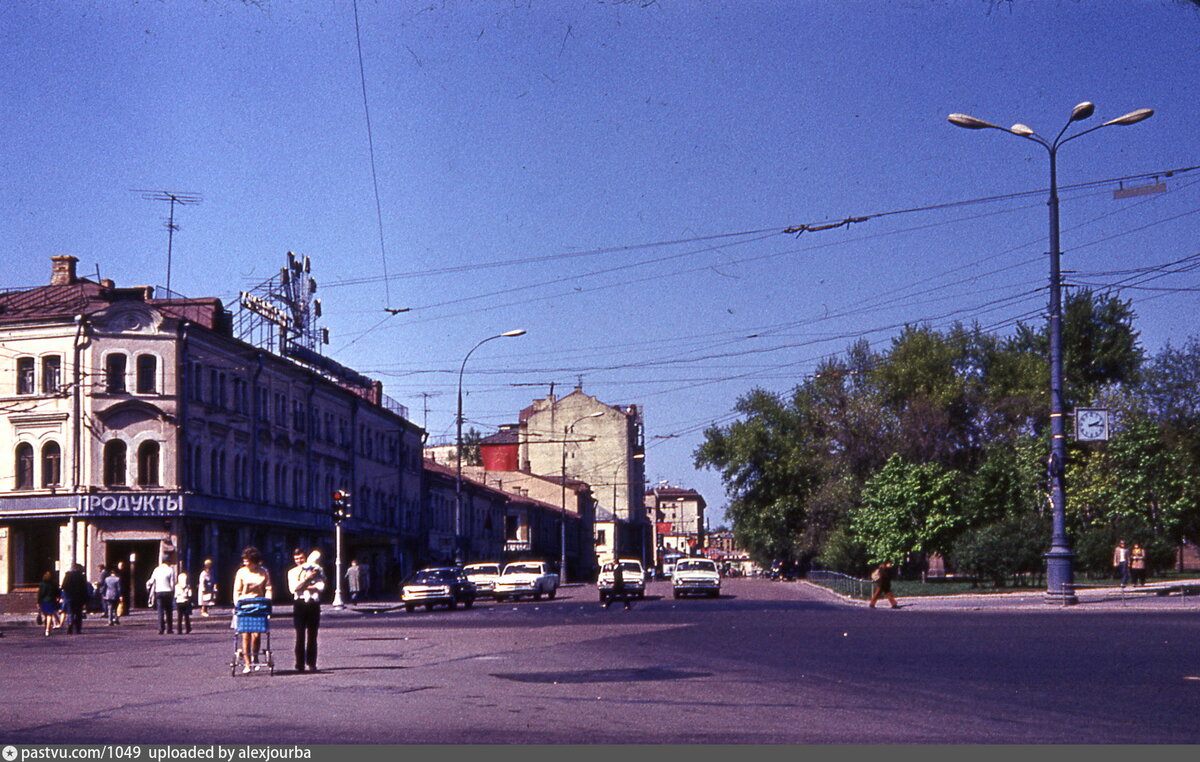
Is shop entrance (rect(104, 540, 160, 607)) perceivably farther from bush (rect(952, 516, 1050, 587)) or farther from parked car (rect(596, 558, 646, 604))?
bush (rect(952, 516, 1050, 587))

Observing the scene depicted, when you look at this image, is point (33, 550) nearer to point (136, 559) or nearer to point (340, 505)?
point (136, 559)

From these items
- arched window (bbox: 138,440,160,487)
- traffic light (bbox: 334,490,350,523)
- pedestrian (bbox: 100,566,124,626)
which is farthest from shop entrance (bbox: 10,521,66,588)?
traffic light (bbox: 334,490,350,523)

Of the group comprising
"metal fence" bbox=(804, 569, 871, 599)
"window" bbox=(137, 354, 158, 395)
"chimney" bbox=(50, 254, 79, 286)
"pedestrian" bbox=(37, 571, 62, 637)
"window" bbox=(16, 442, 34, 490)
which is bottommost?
"metal fence" bbox=(804, 569, 871, 599)

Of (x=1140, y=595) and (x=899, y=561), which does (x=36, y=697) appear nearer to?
(x=1140, y=595)

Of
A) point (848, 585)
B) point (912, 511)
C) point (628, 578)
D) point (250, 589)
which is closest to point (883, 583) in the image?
point (912, 511)

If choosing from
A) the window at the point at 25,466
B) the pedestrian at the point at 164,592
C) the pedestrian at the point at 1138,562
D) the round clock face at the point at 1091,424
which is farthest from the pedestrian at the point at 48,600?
the pedestrian at the point at 1138,562

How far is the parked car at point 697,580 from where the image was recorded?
5794 cm

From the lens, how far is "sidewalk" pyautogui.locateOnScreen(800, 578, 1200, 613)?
107 feet

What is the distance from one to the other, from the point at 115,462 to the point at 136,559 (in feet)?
12.1

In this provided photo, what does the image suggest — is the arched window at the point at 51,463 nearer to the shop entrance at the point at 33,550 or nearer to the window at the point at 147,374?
the shop entrance at the point at 33,550

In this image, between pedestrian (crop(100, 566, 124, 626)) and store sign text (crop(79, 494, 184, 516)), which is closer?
pedestrian (crop(100, 566, 124, 626))

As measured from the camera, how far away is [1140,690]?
13.7 m

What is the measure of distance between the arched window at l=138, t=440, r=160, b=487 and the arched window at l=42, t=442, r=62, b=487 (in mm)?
2888

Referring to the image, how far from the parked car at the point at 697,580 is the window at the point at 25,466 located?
2579 centimetres
